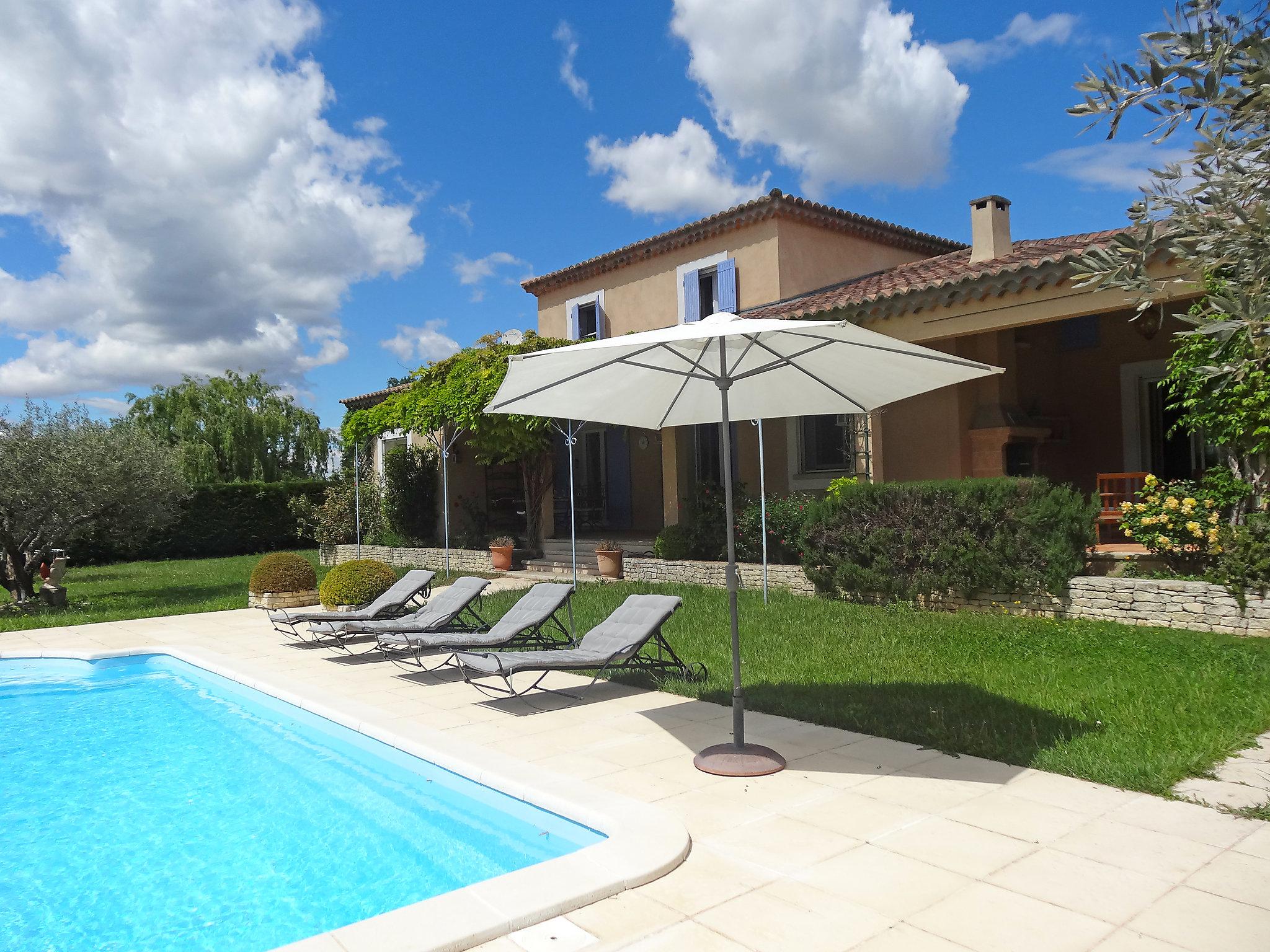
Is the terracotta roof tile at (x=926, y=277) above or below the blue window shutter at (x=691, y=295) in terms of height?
below

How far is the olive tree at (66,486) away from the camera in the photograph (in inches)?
548

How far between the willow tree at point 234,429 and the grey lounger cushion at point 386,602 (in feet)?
67.9

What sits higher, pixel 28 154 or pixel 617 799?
pixel 28 154

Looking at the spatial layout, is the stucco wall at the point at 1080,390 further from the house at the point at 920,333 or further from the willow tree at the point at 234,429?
the willow tree at the point at 234,429

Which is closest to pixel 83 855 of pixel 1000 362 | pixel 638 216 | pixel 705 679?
pixel 705 679

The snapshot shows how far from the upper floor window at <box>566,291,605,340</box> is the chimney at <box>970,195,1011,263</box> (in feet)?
27.9

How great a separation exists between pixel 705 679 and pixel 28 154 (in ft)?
30.5

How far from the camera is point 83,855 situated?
5.22 metres

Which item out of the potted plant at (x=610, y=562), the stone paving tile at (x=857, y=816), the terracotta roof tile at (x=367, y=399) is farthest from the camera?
the terracotta roof tile at (x=367, y=399)

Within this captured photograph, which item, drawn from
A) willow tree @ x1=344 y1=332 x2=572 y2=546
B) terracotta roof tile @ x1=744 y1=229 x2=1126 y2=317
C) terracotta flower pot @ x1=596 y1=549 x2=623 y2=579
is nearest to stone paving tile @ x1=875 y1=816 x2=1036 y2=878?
terracotta roof tile @ x1=744 y1=229 x2=1126 y2=317

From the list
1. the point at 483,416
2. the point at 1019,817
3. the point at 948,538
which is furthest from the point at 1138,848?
the point at 483,416

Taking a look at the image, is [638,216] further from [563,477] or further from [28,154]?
[28,154]

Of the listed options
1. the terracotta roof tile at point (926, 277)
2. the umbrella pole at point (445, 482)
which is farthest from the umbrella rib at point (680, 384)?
the umbrella pole at point (445, 482)

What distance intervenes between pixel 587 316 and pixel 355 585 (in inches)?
392
